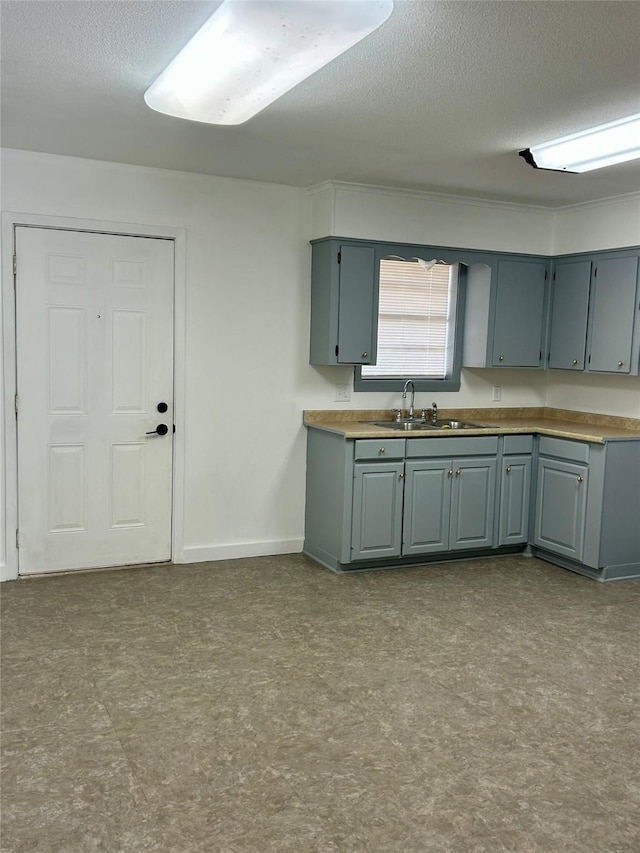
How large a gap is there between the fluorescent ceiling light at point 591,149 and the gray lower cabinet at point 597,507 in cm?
172

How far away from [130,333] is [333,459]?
1482mm

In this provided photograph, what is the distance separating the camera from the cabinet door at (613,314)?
5.04 meters

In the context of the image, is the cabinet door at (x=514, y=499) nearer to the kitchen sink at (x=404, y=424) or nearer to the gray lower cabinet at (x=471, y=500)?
the gray lower cabinet at (x=471, y=500)

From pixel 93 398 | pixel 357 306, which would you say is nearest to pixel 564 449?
pixel 357 306

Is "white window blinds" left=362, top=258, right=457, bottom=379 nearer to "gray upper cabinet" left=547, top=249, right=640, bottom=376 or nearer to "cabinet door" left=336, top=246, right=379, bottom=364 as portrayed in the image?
"cabinet door" left=336, top=246, right=379, bottom=364

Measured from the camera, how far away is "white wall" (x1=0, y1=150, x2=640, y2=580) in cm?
480

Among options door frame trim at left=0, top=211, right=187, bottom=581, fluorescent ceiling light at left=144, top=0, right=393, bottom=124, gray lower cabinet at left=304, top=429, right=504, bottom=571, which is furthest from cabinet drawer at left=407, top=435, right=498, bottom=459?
fluorescent ceiling light at left=144, top=0, right=393, bottom=124

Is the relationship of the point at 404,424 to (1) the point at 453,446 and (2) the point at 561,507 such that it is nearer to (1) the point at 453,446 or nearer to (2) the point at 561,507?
(1) the point at 453,446

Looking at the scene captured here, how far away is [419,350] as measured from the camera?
559 centimetres

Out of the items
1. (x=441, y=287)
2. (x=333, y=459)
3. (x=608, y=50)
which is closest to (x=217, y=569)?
(x=333, y=459)

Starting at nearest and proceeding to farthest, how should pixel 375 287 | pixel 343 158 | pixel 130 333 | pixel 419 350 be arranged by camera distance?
pixel 343 158 → pixel 130 333 → pixel 375 287 → pixel 419 350

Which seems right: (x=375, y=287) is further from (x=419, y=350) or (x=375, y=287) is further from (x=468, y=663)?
(x=468, y=663)

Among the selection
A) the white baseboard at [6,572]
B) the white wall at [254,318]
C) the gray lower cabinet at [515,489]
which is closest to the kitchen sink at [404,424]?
the white wall at [254,318]

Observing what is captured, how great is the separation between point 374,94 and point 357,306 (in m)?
1.95
